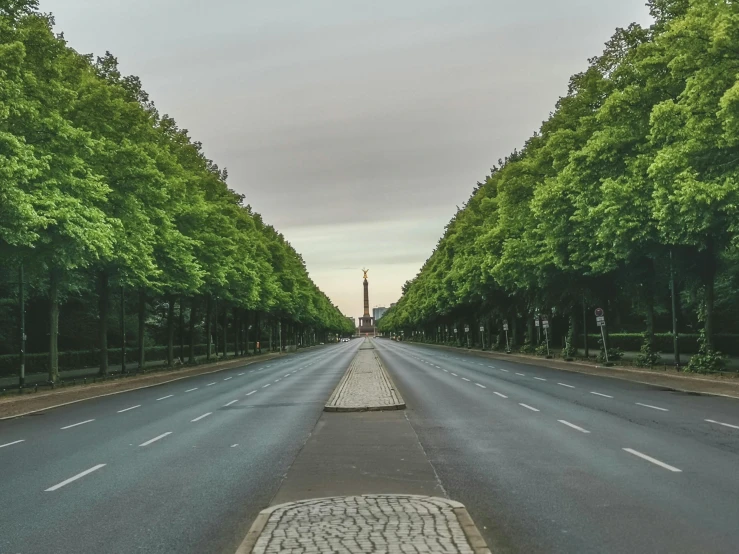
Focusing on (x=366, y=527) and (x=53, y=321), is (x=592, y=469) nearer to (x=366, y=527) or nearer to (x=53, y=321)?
(x=366, y=527)

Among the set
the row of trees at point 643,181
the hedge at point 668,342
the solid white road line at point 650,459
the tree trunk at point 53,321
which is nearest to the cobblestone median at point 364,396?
the solid white road line at point 650,459

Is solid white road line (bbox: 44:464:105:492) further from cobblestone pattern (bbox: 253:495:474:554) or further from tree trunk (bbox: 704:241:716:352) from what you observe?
tree trunk (bbox: 704:241:716:352)

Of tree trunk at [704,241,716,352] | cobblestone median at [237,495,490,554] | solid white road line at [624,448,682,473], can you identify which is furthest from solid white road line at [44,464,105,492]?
tree trunk at [704,241,716,352]

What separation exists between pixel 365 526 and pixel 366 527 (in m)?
0.04

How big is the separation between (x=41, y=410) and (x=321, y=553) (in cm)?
2047

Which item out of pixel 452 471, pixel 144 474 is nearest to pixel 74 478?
pixel 144 474

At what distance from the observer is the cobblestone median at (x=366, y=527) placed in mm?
6199

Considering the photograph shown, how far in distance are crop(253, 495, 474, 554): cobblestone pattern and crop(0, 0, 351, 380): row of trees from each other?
1793 cm

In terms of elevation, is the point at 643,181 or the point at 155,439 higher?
the point at 643,181

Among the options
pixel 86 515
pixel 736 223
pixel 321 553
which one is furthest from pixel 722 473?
pixel 736 223

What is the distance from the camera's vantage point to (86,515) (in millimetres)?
8281

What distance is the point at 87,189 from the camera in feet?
93.7

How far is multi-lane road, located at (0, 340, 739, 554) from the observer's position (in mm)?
7234

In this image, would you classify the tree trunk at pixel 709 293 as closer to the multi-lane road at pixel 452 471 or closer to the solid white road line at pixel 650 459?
the multi-lane road at pixel 452 471
